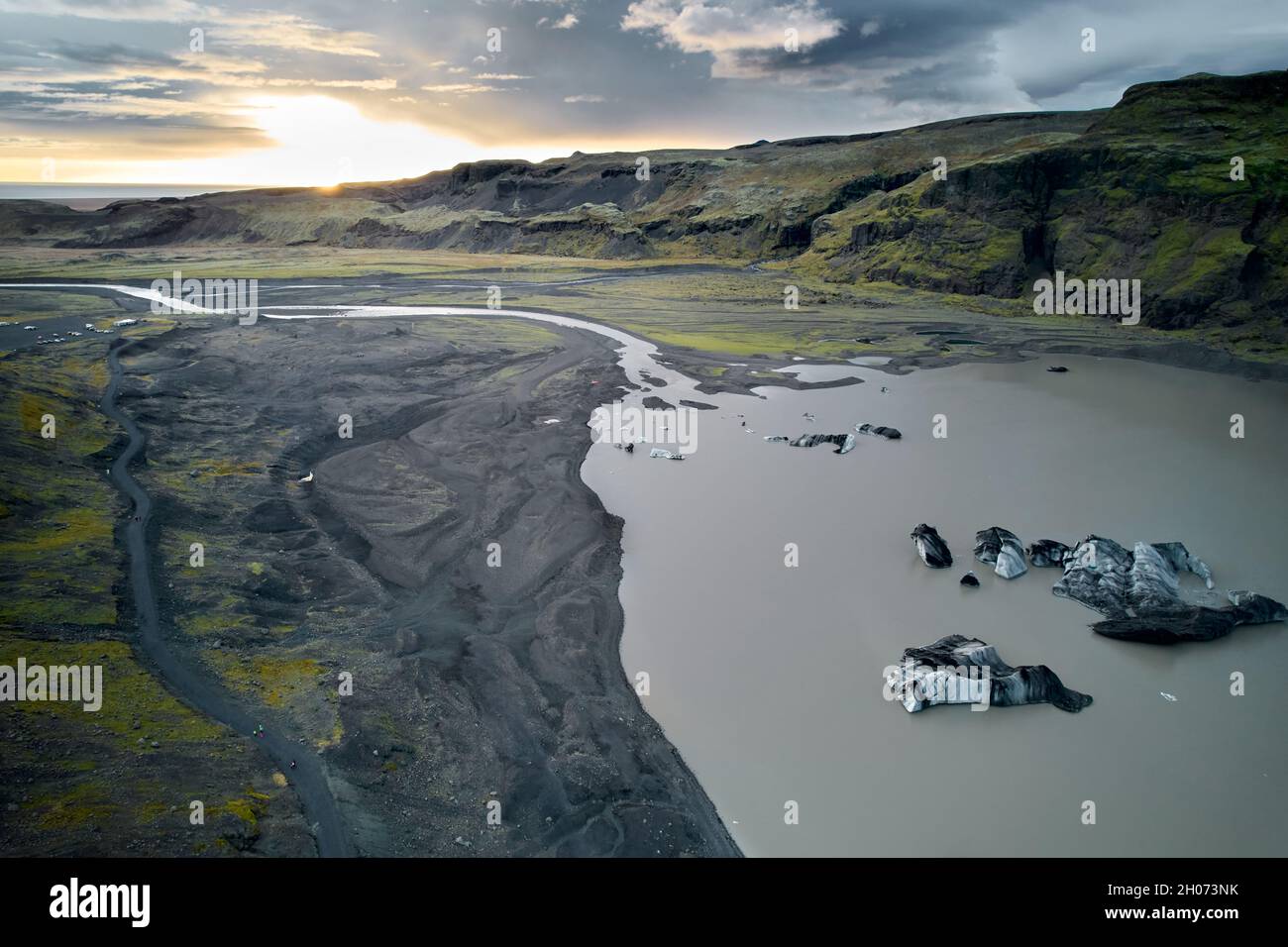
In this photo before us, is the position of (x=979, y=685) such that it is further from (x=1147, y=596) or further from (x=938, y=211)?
(x=938, y=211)

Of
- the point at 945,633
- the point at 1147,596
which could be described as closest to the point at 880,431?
the point at 1147,596

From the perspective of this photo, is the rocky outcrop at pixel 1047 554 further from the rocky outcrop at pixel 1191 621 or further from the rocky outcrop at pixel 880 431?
the rocky outcrop at pixel 880 431

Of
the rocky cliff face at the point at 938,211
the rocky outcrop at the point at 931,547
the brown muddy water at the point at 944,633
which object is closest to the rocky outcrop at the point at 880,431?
the brown muddy water at the point at 944,633

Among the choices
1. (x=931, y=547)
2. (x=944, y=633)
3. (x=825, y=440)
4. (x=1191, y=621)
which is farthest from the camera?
(x=825, y=440)

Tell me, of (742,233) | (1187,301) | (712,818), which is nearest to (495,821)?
(712,818)

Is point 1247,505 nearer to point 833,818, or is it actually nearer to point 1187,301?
point 833,818

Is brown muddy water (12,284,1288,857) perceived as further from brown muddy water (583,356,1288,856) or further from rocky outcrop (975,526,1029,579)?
rocky outcrop (975,526,1029,579)
